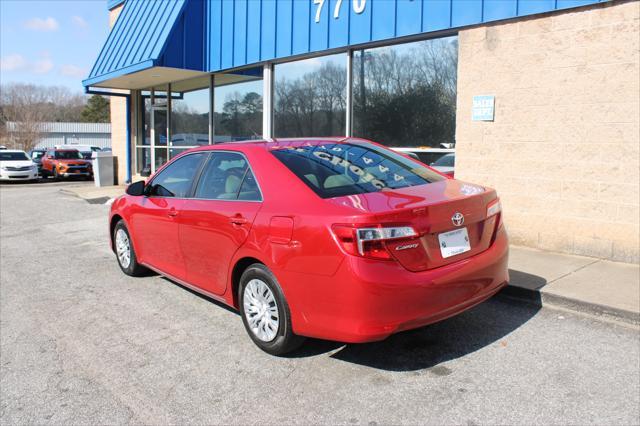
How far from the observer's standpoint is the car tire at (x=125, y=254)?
6154mm

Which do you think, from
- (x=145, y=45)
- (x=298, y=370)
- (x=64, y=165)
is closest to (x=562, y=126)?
(x=298, y=370)

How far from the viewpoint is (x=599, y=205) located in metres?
6.33

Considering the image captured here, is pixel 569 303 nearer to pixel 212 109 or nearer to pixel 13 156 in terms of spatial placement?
pixel 212 109

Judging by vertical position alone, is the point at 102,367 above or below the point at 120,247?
below

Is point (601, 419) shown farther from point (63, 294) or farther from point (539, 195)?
point (63, 294)

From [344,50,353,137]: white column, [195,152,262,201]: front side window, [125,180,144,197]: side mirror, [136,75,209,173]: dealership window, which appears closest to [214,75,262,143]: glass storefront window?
[136,75,209,173]: dealership window

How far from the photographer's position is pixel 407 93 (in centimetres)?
834

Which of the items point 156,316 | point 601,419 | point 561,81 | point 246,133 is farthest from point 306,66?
point 601,419

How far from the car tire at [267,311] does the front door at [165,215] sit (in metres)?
1.13

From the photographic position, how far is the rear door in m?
4.16

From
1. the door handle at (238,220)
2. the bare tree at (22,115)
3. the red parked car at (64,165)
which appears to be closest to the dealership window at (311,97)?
the door handle at (238,220)

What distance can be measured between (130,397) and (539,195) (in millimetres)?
5434

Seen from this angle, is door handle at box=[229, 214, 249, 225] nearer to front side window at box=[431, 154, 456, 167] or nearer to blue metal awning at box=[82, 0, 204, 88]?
front side window at box=[431, 154, 456, 167]

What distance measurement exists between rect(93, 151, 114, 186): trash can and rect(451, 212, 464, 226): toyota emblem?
1664cm
